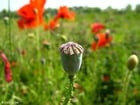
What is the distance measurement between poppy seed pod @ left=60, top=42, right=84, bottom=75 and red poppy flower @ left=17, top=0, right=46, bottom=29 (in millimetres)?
1100

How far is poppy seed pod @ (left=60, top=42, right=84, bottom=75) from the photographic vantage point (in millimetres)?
878

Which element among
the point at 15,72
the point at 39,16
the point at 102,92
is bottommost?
the point at 102,92

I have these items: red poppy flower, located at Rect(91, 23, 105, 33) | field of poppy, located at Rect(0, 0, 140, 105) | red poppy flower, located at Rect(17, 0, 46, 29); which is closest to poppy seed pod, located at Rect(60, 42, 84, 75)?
field of poppy, located at Rect(0, 0, 140, 105)

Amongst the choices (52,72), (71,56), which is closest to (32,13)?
(52,72)

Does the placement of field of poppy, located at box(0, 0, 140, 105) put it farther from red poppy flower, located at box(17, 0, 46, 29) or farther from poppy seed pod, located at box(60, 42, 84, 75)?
poppy seed pod, located at box(60, 42, 84, 75)

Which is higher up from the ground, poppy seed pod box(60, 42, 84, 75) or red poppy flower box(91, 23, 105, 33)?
red poppy flower box(91, 23, 105, 33)

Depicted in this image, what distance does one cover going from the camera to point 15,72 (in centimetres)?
286

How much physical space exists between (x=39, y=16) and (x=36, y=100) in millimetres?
441

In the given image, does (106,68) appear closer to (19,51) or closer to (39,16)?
(19,51)

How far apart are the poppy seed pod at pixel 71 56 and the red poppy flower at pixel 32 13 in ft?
3.61

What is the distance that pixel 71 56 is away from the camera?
89cm

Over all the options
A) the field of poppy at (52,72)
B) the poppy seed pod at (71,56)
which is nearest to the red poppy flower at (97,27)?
the field of poppy at (52,72)

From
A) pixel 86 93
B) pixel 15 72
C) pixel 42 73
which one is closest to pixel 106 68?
pixel 86 93

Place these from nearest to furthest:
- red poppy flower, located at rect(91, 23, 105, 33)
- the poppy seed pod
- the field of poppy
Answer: the poppy seed pod → the field of poppy → red poppy flower, located at rect(91, 23, 105, 33)
